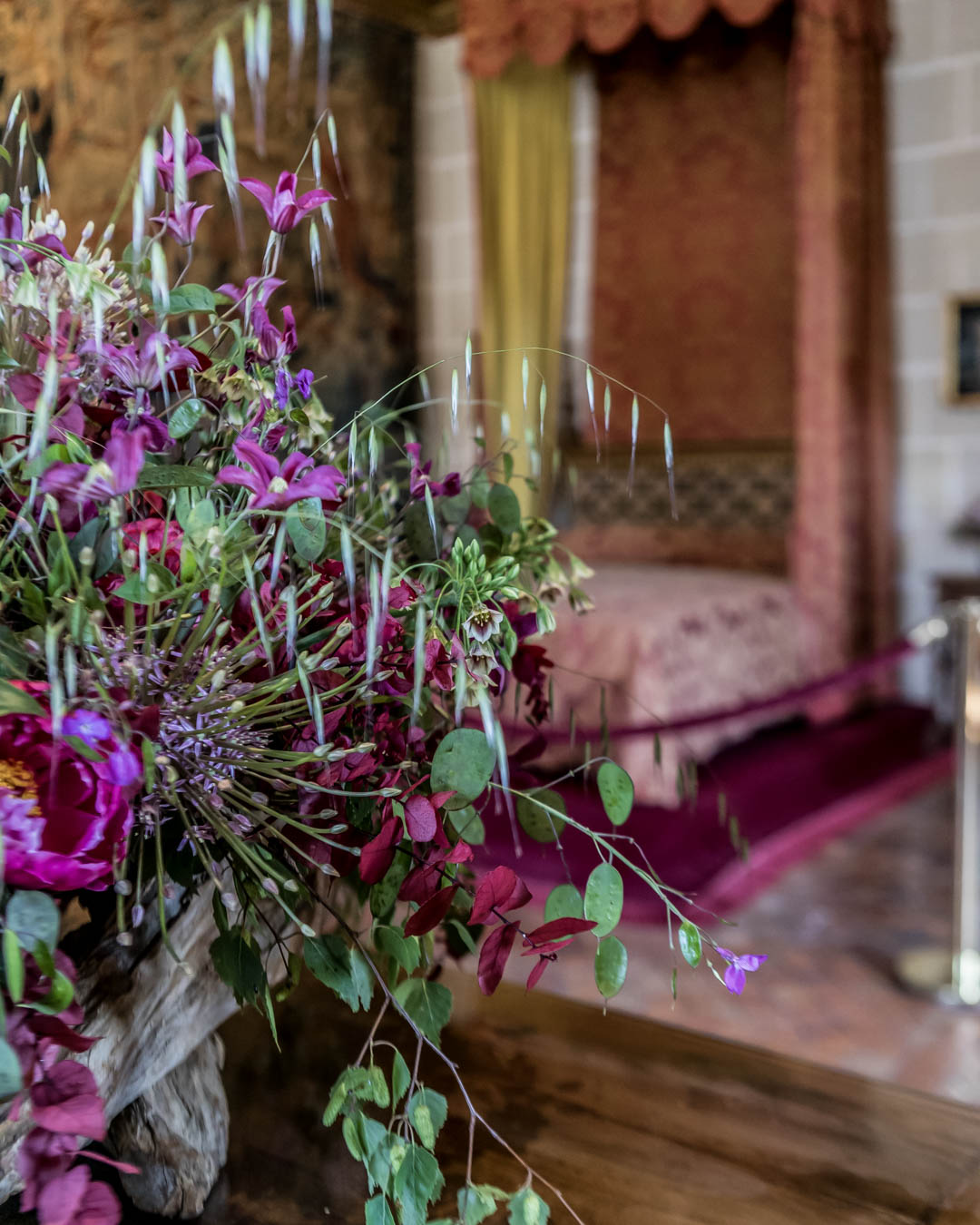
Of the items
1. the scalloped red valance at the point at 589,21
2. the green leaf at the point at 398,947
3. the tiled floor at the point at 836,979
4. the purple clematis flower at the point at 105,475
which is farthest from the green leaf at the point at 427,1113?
the scalloped red valance at the point at 589,21

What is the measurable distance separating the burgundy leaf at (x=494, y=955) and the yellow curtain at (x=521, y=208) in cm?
524

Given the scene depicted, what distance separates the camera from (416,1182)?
0.78 metres

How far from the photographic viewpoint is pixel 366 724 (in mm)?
826

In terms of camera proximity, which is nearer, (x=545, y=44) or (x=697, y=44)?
(x=545, y=44)

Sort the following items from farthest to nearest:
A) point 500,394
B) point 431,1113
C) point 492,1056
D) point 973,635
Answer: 1. point 500,394
2. point 973,635
3. point 492,1056
4. point 431,1113

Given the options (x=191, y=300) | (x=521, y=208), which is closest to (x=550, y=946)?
(x=191, y=300)

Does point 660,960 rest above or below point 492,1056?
below

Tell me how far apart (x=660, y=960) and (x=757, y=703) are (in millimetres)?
805

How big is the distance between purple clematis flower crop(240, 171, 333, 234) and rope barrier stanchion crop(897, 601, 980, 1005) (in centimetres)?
291

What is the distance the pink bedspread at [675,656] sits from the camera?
4176 millimetres

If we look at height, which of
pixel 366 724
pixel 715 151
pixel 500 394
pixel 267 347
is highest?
pixel 715 151

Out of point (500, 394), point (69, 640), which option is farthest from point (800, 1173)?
point (500, 394)

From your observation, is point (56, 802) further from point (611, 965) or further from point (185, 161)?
point (185, 161)

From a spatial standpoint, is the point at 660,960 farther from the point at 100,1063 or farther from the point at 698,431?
the point at 698,431
